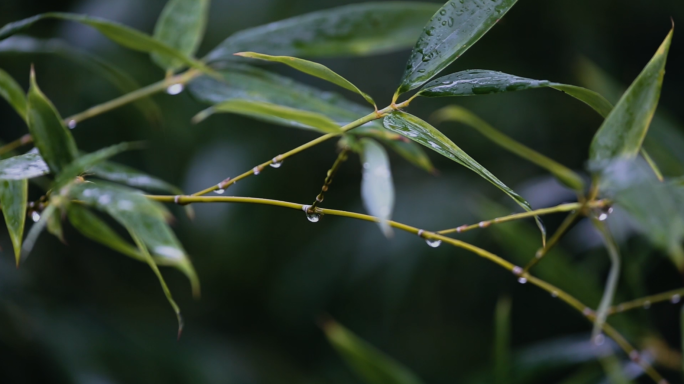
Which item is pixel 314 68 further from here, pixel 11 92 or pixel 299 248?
pixel 299 248

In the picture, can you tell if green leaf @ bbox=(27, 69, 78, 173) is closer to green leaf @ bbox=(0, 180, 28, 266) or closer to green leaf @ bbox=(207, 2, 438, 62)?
green leaf @ bbox=(0, 180, 28, 266)

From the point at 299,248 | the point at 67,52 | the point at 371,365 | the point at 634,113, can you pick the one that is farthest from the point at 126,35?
the point at 299,248

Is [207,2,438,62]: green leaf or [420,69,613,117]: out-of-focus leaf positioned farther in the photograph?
[207,2,438,62]: green leaf

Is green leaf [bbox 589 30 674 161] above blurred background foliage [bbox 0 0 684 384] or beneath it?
beneath

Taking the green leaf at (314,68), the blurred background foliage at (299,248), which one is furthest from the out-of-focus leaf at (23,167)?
the blurred background foliage at (299,248)

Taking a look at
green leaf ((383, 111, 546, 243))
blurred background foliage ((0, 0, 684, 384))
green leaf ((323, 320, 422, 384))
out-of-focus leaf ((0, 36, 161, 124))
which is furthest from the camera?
blurred background foliage ((0, 0, 684, 384))

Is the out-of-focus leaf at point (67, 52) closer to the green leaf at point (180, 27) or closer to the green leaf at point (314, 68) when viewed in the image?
the green leaf at point (180, 27)

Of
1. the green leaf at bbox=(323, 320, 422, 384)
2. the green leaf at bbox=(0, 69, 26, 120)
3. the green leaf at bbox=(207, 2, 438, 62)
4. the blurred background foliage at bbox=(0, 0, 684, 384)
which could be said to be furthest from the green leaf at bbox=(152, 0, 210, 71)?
the blurred background foliage at bbox=(0, 0, 684, 384)
